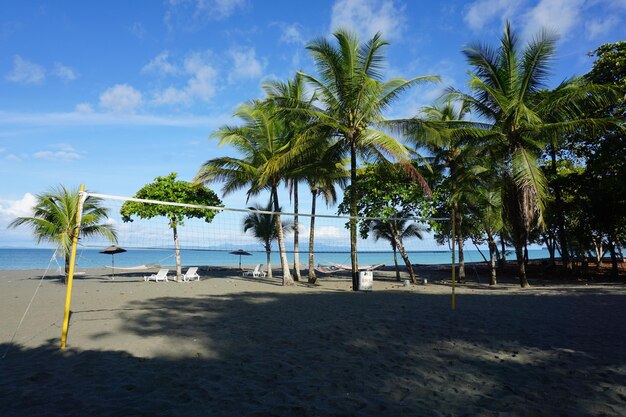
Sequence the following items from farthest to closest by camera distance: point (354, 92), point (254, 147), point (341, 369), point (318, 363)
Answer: point (254, 147), point (354, 92), point (318, 363), point (341, 369)

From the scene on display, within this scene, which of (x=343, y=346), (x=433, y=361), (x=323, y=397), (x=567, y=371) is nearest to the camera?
(x=323, y=397)

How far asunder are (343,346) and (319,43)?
35.5ft

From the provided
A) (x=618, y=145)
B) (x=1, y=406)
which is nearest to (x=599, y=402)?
(x=1, y=406)

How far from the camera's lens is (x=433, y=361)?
5.24 metres

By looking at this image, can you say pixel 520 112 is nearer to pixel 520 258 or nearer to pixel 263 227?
pixel 520 258

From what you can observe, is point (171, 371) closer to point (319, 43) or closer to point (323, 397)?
point (323, 397)

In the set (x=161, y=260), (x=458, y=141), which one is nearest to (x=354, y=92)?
(x=458, y=141)

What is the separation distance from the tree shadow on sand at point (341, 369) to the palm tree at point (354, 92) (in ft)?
23.5

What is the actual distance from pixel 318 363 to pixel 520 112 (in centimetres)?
1225

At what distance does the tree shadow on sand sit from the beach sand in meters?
0.02

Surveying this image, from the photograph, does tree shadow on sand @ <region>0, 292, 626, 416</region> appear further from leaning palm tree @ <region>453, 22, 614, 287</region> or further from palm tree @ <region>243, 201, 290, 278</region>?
palm tree @ <region>243, 201, 290, 278</region>

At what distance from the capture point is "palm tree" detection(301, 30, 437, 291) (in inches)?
512

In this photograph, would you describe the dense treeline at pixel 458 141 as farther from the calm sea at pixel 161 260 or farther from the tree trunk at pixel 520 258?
the calm sea at pixel 161 260

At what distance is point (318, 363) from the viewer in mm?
5152
